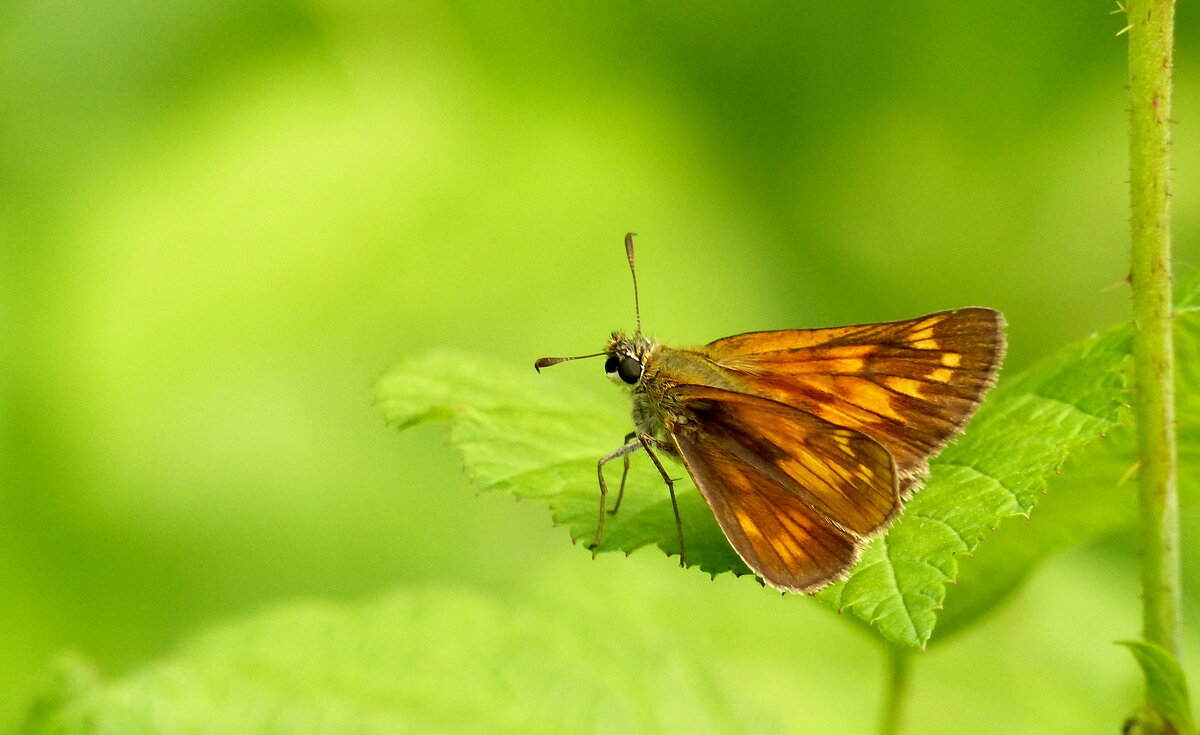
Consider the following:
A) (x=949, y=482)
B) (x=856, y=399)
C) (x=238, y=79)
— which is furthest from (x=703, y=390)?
(x=238, y=79)

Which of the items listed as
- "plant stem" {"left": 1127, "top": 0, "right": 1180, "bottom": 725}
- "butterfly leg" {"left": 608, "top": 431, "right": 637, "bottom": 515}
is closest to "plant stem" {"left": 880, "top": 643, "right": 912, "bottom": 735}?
"butterfly leg" {"left": 608, "top": 431, "right": 637, "bottom": 515}

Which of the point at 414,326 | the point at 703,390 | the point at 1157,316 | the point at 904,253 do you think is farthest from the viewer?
the point at 904,253

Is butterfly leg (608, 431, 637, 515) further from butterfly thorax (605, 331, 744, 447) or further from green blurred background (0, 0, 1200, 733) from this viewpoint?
green blurred background (0, 0, 1200, 733)

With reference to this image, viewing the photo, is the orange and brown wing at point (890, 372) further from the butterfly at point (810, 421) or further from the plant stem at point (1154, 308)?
the plant stem at point (1154, 308)

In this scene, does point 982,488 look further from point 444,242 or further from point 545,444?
point 444,242

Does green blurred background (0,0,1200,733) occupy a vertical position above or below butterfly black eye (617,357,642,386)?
above

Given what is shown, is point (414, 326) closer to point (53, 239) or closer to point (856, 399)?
point (53, 239)

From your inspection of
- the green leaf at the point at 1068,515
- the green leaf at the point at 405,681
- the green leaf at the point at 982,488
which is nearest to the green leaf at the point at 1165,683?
the green leaf at the point at 982,488
